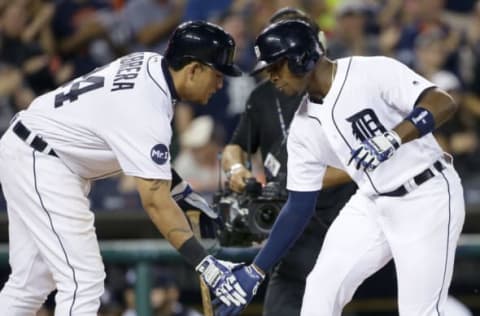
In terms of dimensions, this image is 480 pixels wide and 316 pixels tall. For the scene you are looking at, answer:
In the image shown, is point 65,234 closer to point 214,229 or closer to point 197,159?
point 214,229

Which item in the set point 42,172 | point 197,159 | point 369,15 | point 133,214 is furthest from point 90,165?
point 369,15

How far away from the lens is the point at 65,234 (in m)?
4.77

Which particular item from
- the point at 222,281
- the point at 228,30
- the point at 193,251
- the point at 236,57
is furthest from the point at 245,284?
the point at 228,30

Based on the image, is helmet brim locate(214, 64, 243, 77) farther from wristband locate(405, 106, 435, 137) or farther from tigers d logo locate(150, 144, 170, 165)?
wristband locate(405, 106, 435, 137)

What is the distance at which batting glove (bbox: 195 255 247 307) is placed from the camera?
15.1 ft

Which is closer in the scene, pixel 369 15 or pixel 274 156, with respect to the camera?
pixel 274 156

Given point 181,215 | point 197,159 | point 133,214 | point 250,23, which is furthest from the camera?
point 250,23

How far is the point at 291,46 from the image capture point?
463cm

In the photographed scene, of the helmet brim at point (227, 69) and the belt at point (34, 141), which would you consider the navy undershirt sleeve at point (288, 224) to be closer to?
the helmet brim at point (227, 69)

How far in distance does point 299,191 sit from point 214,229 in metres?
0.62

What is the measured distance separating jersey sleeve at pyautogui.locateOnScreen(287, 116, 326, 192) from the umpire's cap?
36cm

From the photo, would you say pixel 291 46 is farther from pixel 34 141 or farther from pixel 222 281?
pixel 34 141

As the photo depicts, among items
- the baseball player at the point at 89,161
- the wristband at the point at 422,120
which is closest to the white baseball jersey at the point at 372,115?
the wristband at the point at 422,120

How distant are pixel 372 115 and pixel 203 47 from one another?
0.72m
